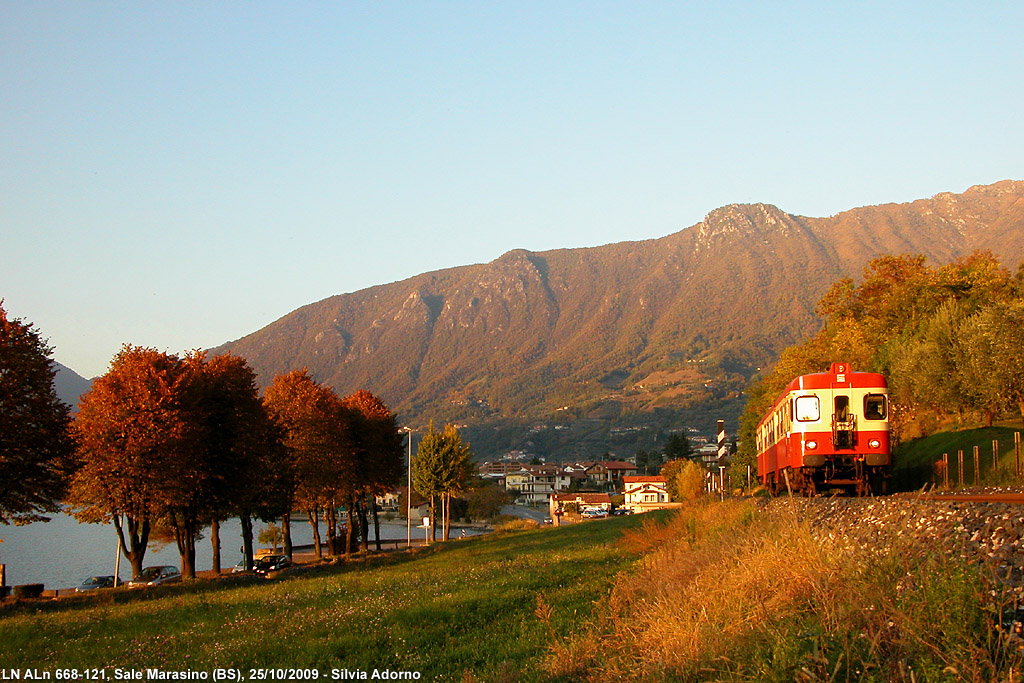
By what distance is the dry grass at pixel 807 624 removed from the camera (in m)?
6.23

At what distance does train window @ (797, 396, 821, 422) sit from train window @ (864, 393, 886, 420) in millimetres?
1357

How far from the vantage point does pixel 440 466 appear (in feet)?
236

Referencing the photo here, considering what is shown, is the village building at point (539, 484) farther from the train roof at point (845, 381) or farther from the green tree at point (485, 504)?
the train roof at point (845, 381)

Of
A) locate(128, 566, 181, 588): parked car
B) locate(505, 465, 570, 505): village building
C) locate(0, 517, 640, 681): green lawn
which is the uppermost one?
locate(0, 517, 640, 681): green lawn

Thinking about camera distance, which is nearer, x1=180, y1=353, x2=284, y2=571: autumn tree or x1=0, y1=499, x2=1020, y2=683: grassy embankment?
x1=0, y1=499, x2=1020, y2=683: grassy embankment

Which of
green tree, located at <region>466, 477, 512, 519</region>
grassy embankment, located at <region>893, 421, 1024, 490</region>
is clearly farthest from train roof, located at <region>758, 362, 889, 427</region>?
green tree, located at <region>466, 477, 512, 519</region>

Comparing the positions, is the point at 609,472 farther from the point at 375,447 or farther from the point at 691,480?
the point at 375,447

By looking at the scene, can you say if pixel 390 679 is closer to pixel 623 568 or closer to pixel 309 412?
pixel 623 568

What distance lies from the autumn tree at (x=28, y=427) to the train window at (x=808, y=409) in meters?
26.1

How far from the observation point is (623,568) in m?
20.6

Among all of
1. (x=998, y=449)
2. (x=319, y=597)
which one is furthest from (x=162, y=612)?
(x=998, y=449)

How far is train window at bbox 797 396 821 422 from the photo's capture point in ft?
84.0

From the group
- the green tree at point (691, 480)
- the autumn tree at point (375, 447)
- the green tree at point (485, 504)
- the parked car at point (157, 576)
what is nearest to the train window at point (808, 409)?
the parked car at point (157, 576)

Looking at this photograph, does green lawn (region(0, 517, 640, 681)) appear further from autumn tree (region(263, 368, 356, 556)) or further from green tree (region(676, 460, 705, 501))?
green tree (region(676, 460, 705, 501))
